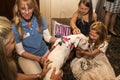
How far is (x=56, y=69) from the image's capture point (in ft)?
5.87

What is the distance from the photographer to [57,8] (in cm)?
312

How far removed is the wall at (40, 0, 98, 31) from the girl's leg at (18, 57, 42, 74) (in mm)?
1196

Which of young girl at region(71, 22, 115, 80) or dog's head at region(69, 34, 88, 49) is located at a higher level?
dog's head at region(69, 34, 88, 49)

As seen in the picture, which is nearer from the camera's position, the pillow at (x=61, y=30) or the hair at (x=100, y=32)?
the hair at (x=100, y=32)

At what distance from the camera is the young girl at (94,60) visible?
2.00 meters

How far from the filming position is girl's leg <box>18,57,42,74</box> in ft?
6.26

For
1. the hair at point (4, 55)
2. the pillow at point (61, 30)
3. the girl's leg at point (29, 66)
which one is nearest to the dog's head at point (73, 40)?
the girl's leg at point (29, 66)

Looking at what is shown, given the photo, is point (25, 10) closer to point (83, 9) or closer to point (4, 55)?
point (83, 9)

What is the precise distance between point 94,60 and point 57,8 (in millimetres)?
1238

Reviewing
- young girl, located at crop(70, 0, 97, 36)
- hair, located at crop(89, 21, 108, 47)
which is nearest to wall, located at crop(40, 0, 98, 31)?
young girl, located at crop(70, 0, 97, 36)

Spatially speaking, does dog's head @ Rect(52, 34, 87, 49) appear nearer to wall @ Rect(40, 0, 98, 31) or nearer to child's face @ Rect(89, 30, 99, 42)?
child's face @ Rect(89, 30, 99, 42)

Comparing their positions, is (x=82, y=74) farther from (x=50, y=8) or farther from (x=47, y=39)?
(x=50, y=8)

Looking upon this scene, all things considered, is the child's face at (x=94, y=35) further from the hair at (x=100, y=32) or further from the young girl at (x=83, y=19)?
the young girl at (x=83, y=19)

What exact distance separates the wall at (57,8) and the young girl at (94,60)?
111cm
